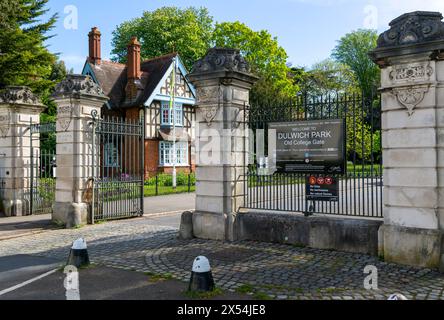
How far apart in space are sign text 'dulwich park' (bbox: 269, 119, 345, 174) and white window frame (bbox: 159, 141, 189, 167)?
2288cm

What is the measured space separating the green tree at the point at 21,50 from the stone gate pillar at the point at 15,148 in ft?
29.9

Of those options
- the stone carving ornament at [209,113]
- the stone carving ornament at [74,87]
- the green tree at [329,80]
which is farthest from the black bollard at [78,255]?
the green tree at [329,80]

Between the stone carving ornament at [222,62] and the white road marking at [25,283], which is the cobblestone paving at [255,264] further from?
the stone carving ornament at [222,62]

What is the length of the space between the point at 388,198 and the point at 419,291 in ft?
A: 6.16

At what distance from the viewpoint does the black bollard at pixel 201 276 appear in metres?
5.33

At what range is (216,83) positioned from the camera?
9.03 meters

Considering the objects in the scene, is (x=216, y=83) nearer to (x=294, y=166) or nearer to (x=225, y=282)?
(x=294, y=166)

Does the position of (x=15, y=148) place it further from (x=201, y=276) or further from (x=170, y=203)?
(x=201, y=276)

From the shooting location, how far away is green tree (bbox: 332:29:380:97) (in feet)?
176

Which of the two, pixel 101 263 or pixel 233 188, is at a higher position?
pixel 233 188
